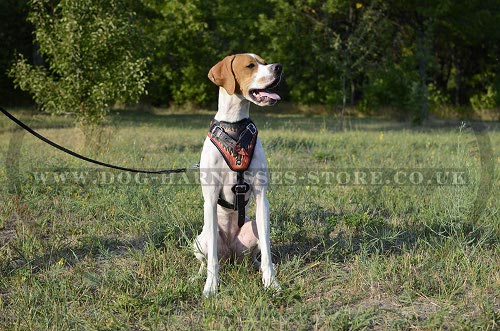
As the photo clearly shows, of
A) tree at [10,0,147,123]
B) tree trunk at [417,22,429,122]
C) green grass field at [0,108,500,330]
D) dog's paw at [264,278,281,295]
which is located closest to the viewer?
green grass field at [0,108,500,330]

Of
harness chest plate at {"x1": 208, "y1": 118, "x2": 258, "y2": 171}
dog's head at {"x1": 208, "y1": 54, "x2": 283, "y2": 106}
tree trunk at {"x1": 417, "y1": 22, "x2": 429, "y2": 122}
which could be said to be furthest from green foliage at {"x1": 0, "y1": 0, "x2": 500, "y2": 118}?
harness chest plate at {"x1": 208, "y1": 118, "x2": 258, "y2": 171}

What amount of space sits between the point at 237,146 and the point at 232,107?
32 centimetres

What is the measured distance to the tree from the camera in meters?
8.93

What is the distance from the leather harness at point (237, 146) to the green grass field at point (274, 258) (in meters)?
0.54

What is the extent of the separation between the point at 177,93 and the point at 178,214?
821 inches

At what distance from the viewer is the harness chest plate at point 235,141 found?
3.35m

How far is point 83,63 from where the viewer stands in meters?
9.09

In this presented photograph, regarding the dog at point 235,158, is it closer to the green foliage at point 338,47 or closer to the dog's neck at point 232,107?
the dog's neck at point 232,107

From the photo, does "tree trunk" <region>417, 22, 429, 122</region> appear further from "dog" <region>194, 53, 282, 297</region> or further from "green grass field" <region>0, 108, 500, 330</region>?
"dog" <region>194, 53, 282, 297</region>

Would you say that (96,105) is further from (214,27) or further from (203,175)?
(214,27)

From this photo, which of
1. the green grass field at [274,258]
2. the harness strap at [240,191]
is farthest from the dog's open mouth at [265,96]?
the green grass field at [274,258]

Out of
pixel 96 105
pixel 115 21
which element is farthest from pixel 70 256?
pixel 115 21

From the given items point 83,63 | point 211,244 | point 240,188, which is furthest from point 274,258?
point 83,63

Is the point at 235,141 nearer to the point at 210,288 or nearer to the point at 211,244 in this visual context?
the point at 211,244
